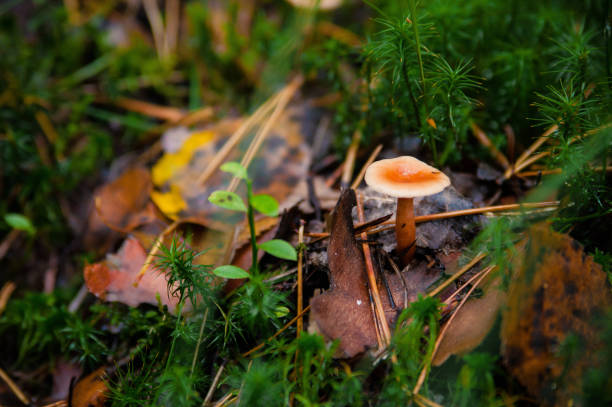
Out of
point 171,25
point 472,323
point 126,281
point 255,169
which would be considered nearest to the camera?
point 472,323

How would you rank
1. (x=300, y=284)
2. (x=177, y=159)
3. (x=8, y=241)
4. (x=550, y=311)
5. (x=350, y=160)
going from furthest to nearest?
(x=8, y=241)
(x=177, y=159)
(x=350, y=160)
(x=300, y=284)
(x=550, y=311)

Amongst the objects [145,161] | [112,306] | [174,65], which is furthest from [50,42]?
[112,306]

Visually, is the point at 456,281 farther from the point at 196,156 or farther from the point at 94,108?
the point at 94,108

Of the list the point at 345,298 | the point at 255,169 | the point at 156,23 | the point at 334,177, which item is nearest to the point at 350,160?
the point at 334,177

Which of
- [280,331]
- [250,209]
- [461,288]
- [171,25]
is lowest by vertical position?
[280,331]

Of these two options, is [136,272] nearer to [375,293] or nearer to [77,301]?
[77,301]

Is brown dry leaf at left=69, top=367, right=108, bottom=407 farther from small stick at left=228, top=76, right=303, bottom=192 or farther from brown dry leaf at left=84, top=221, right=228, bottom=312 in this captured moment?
small stick at left=228, top=76, right=303, bottom=192

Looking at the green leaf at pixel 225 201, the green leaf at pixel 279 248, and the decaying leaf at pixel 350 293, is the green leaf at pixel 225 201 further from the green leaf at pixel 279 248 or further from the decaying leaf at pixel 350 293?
the decaying leaf at pixel 350 293

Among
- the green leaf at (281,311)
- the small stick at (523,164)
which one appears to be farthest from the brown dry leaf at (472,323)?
the small stick at (523,164)

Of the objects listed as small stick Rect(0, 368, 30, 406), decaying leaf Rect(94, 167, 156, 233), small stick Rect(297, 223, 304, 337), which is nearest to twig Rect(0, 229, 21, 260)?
decaying leaf Rect(94, 167, 156, 233)
